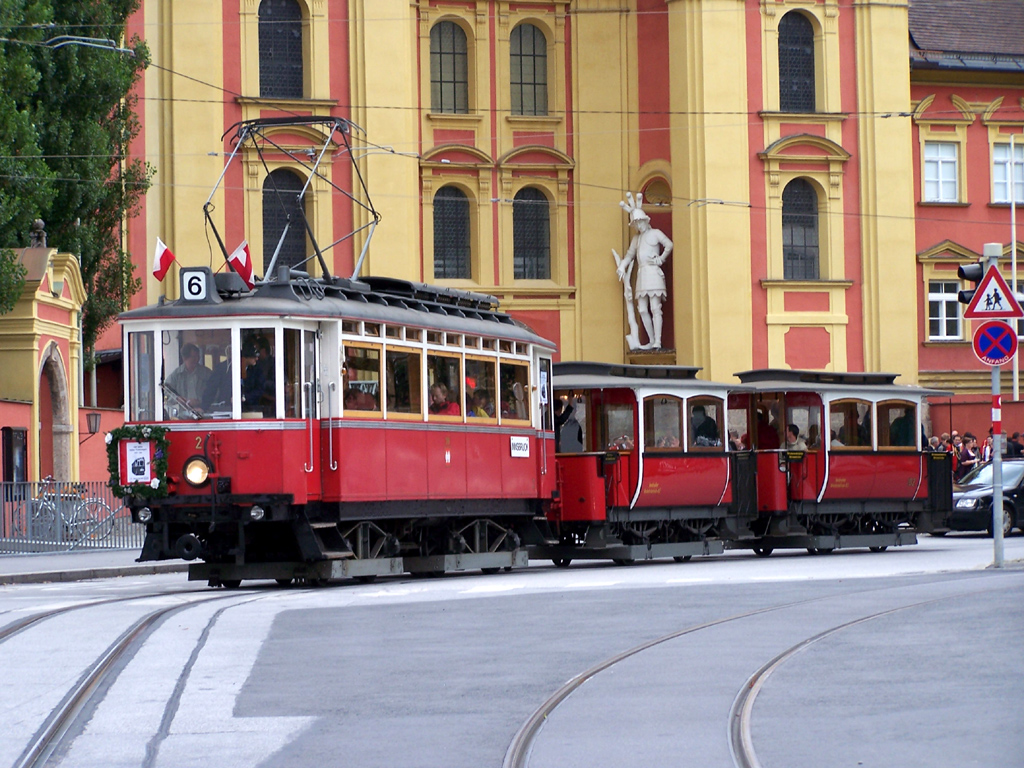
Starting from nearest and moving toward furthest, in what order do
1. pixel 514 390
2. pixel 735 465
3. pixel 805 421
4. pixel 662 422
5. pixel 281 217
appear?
pixel 514 390, pixel 662 422, pixel 735 465, pixel 805 421, pixel 281 217

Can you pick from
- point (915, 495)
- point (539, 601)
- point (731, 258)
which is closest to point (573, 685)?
point (539, 601)

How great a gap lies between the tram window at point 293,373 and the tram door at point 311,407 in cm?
5

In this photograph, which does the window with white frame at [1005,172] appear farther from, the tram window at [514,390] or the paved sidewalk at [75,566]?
the tram window at [514,390]

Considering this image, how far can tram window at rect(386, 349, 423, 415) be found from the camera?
63.9ft

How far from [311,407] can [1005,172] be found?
111 ft

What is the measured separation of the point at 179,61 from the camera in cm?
4169

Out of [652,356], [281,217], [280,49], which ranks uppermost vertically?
[280,49]

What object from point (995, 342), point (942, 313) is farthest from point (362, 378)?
point (942, 313)

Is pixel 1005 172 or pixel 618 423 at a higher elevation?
pixel 1005 172

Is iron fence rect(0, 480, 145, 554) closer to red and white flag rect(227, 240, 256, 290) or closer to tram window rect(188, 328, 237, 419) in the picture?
red and white flag rect(227, 240, 256, 290)

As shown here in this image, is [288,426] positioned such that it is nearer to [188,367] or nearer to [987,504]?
[188,367]

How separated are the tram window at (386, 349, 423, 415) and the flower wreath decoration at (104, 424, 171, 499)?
2.62 m

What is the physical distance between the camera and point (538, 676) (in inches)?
432

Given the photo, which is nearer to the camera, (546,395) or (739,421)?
(546,395)
